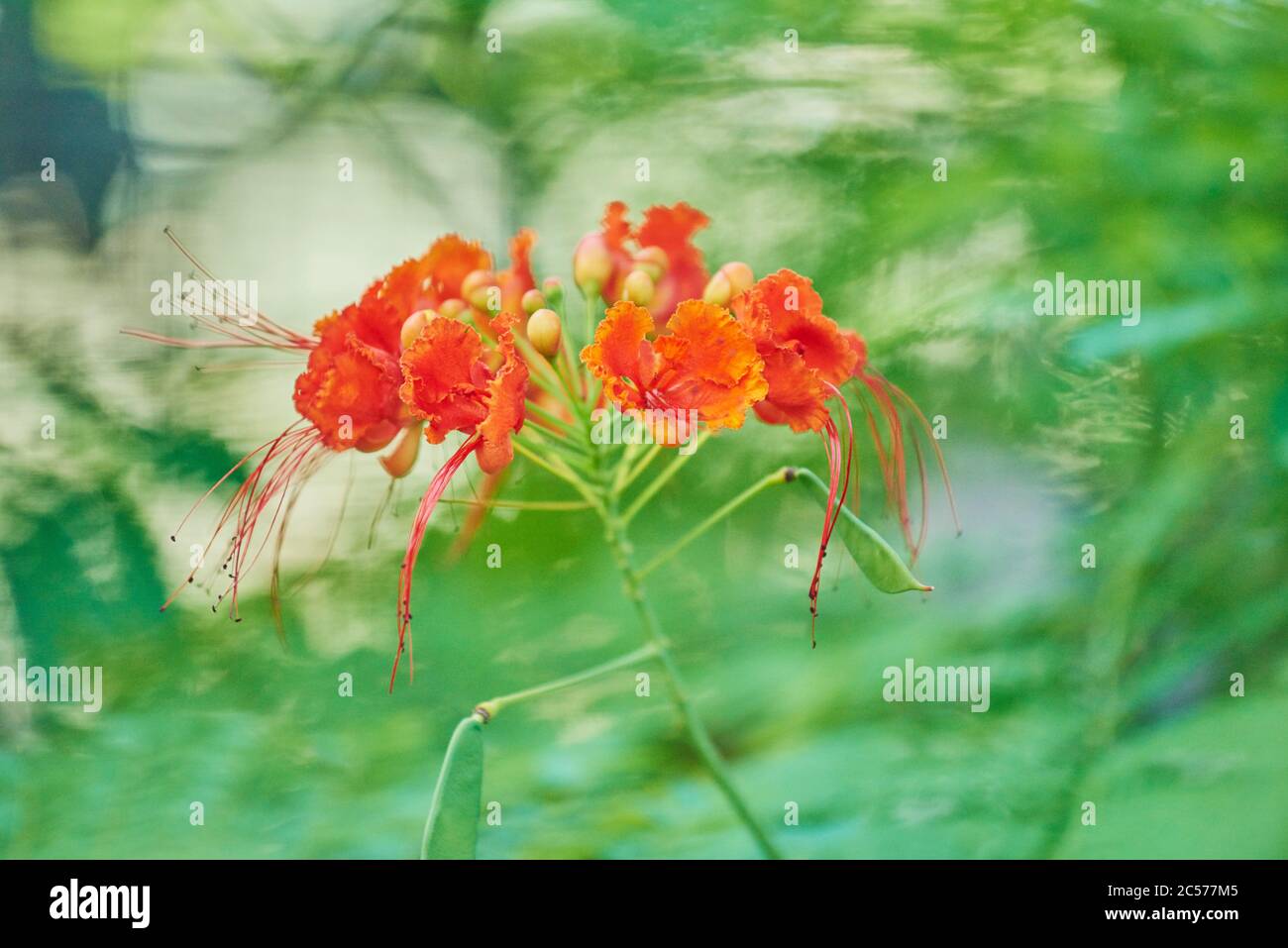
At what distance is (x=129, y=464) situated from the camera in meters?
1.62

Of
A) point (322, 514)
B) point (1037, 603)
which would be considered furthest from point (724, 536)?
point (322, 514)

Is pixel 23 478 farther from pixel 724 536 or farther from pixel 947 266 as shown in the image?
pixel 947 266

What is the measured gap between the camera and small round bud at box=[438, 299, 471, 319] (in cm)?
102

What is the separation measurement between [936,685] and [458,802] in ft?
2.96

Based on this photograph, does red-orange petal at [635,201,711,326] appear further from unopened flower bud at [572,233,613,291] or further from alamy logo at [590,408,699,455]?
alamy logo at [590,408,699,455]

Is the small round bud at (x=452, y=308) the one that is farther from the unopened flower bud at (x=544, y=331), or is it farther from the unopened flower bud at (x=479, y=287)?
the unopened flower bud at (x=544, y=331)

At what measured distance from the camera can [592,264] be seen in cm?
106

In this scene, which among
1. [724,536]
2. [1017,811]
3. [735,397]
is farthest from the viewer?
[724,536]

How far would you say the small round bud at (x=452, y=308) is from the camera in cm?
102

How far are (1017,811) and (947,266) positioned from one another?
839 millimetres
